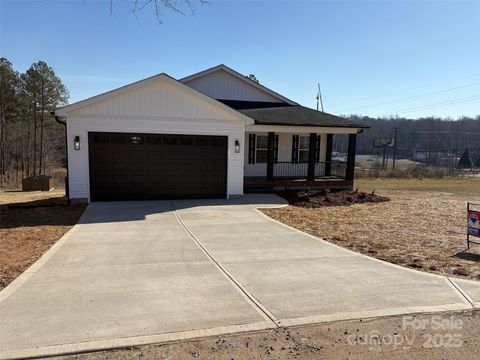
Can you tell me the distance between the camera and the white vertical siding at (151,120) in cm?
1296

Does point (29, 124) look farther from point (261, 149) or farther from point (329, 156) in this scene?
point (329, 156)

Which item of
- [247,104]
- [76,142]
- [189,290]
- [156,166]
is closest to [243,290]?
[189,290]

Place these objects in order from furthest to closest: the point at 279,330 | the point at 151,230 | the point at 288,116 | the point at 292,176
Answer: the point at 292,176, the point at 288,116, the point at 151,230, the point at 279,330

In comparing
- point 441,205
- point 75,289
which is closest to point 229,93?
point 441,205

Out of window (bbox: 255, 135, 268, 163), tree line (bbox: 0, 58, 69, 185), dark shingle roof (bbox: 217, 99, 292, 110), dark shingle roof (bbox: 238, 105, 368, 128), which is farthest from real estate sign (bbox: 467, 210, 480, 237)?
tree line (bbox: 0, 58, 69, 185)

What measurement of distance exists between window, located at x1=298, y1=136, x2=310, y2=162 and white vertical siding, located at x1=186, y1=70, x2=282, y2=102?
139 inches

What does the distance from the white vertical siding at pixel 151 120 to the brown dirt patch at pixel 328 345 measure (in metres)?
10.6

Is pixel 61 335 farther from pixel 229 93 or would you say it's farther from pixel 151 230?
pixel 229 93

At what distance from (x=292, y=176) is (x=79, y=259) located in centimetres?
1381

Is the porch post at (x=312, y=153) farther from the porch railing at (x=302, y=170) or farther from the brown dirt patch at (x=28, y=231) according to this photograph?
the brown dirt patch at (x=28, y=231)

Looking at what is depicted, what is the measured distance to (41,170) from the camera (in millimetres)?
47031

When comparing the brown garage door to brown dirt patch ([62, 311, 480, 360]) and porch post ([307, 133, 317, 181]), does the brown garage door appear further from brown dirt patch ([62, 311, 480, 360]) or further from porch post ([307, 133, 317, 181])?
brown dirt patch ([62, 311, 480, 360])

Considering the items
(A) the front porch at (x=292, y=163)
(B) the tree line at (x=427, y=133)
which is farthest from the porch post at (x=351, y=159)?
(B) the tree line at (x=427, y=133)

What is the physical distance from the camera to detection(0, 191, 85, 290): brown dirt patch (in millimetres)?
6352
